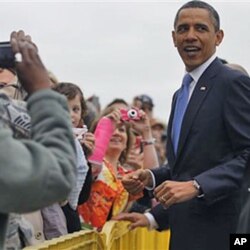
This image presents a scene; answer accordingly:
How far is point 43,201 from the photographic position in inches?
99.4

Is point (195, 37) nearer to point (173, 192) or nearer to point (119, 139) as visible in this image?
point (173, 192)

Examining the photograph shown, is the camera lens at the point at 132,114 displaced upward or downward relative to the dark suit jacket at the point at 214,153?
upward

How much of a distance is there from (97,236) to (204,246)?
24.6 inches

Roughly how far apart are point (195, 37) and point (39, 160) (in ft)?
7.71

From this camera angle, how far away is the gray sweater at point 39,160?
97.0 inches

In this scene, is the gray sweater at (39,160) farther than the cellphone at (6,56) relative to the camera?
No

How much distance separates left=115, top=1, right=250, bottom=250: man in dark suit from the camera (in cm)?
451

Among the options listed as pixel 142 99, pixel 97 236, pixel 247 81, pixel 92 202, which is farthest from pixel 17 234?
pixel 142 99

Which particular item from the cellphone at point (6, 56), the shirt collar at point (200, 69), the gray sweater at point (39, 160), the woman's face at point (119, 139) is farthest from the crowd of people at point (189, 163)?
the woman's face at point (119, 139)

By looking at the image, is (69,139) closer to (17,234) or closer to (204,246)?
(17,234)

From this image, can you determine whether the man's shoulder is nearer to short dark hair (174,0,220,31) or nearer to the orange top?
short dark hair (174,0,220,31)

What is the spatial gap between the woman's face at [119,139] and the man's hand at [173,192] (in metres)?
2.20

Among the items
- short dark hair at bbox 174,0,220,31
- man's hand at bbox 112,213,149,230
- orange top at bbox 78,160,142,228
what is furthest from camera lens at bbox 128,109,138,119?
short dark hair at bbox 174,0,220,31

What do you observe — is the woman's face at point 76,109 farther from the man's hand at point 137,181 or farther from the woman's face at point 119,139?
the woman's face at point 119,139
